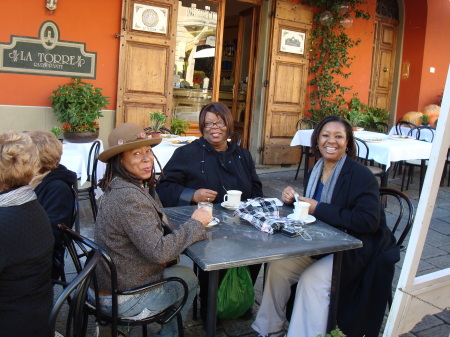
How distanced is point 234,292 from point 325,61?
641 centimetres

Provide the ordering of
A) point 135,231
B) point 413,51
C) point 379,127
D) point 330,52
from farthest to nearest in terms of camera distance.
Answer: point 413,51, point 379,127, point 330,52, point 135,231

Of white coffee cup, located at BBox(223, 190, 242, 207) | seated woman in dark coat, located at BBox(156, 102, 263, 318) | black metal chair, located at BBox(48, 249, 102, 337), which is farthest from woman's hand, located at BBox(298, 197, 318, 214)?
black metal chair, located at BBox(48, 249, 102, 337)

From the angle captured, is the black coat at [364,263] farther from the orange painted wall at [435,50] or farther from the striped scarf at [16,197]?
the orange painted wall at [435,50]

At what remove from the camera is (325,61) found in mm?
8219

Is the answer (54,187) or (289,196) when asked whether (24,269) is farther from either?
(289,196)

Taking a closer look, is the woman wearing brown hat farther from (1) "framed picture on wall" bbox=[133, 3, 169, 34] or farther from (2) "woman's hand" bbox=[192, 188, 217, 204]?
(1) "framed picture on wall" bbox=[133, 3, 169, 34]

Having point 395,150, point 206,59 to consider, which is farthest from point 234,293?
point 206,59

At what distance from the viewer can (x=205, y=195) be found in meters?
2.79

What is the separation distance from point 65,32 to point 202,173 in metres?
3.90

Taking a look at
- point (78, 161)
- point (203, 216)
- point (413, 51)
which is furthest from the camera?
point (413, 51)

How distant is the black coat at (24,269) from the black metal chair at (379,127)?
7.43 metres

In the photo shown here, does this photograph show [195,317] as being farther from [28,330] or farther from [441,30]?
[441,30]

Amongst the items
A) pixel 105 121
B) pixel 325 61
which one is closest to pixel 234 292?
pixel 105 121

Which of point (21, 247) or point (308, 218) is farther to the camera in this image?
point (308, 218)
